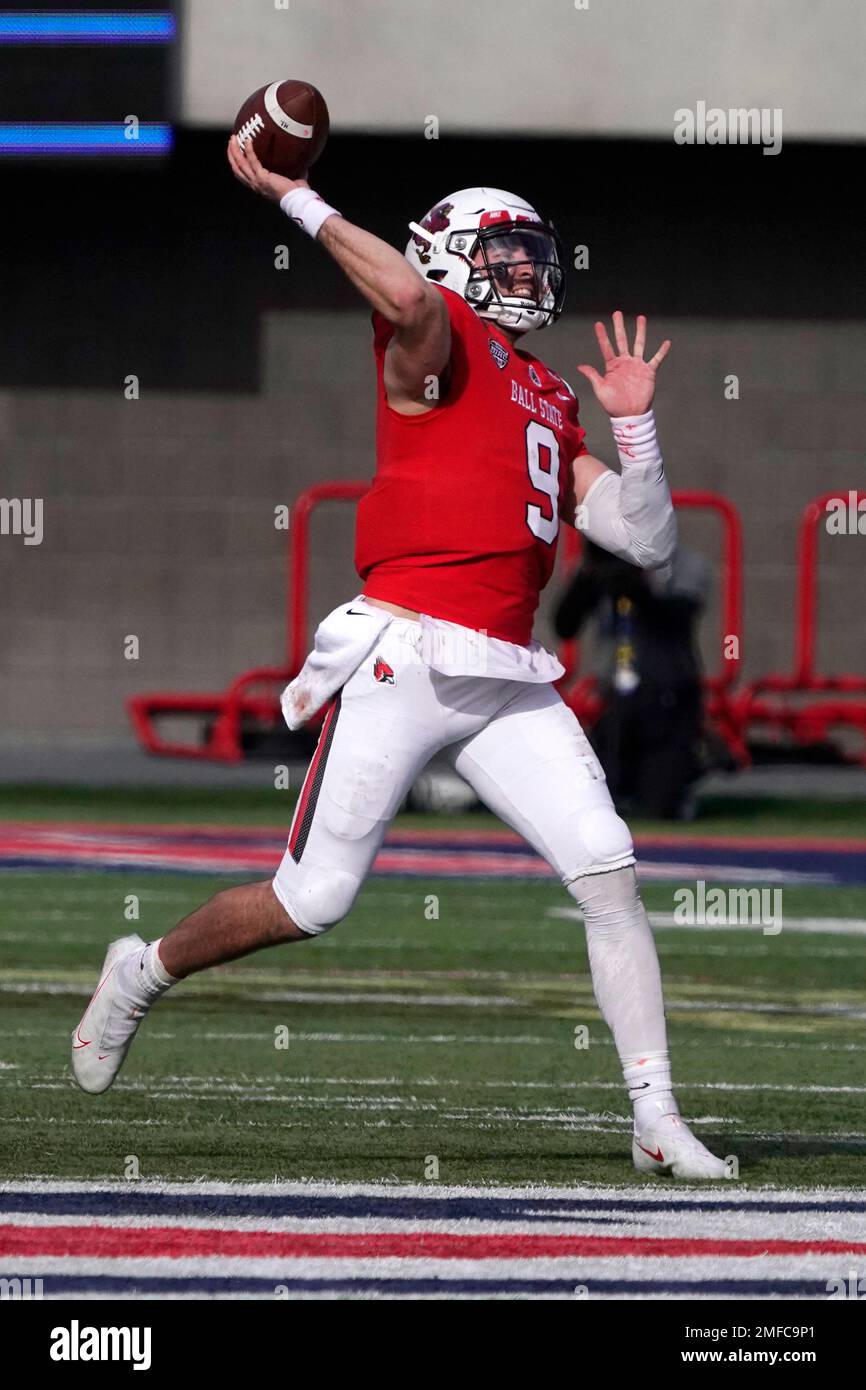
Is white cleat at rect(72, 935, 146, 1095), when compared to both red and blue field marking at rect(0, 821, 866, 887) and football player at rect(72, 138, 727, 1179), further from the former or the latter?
red and blue field marking at rect(0, 821, 866, 887)

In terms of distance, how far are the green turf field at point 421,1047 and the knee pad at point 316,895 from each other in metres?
0.51

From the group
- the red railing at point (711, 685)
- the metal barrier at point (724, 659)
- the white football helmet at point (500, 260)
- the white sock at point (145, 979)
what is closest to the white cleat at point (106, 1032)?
the white sock at point (145, 979)

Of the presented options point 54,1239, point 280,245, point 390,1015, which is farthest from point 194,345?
point 54,1239

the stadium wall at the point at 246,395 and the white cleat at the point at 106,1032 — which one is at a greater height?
the stadium wall at the point at 246,395

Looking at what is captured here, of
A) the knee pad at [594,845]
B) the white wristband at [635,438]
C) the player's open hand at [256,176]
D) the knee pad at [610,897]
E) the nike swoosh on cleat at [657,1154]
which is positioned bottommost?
the nike swoosh on cleat at [657,1154]

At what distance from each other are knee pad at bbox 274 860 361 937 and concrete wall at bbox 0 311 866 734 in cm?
1388

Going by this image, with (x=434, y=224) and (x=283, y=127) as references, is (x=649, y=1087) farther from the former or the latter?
(x=283, y=127)

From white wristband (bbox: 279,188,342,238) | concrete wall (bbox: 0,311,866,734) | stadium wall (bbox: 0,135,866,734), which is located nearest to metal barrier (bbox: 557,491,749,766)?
concrete wall (bbox: 0,311,866,734)

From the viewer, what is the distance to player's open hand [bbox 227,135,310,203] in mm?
5461

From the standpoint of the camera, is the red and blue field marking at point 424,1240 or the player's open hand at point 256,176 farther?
the player's open hand at point 256,176

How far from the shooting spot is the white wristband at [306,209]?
17.4 feet

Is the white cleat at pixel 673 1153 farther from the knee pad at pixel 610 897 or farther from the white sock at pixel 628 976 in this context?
the knee pad at pixel 610 897

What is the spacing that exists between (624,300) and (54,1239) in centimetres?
1572
